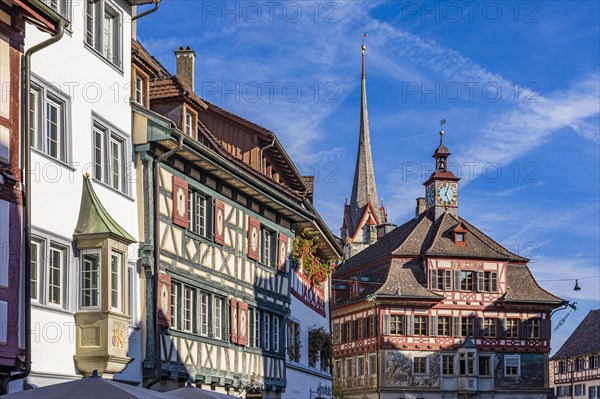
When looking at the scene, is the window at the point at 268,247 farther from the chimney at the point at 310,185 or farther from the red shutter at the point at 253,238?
the chimney at the point at 310,185

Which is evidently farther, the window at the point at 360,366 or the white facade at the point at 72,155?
the window at the point at 360,366

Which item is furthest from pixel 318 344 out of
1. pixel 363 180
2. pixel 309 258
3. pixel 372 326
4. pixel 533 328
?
pixel 363 180

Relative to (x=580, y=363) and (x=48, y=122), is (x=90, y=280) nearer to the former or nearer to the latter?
(x=48, y=122)

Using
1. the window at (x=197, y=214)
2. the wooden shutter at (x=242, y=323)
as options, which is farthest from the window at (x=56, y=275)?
the wooden shutter at (x=242, y=323)

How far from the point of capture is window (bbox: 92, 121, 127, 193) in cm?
2205

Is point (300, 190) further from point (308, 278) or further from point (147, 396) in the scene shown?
point (147, 396)

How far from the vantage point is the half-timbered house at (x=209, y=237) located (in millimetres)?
24516

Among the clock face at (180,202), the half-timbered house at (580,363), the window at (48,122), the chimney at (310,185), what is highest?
the chimney at (310,185)

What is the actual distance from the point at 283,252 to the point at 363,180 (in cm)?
9227

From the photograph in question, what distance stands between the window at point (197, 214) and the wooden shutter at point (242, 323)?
289 centimetres

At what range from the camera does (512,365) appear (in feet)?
234

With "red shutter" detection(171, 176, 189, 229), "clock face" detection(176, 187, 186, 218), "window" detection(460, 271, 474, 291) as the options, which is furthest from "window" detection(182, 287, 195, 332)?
"window" detection(460, 271, 474, 291)

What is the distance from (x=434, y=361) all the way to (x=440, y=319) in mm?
2611

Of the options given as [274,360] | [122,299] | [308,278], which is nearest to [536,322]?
[308,278]
